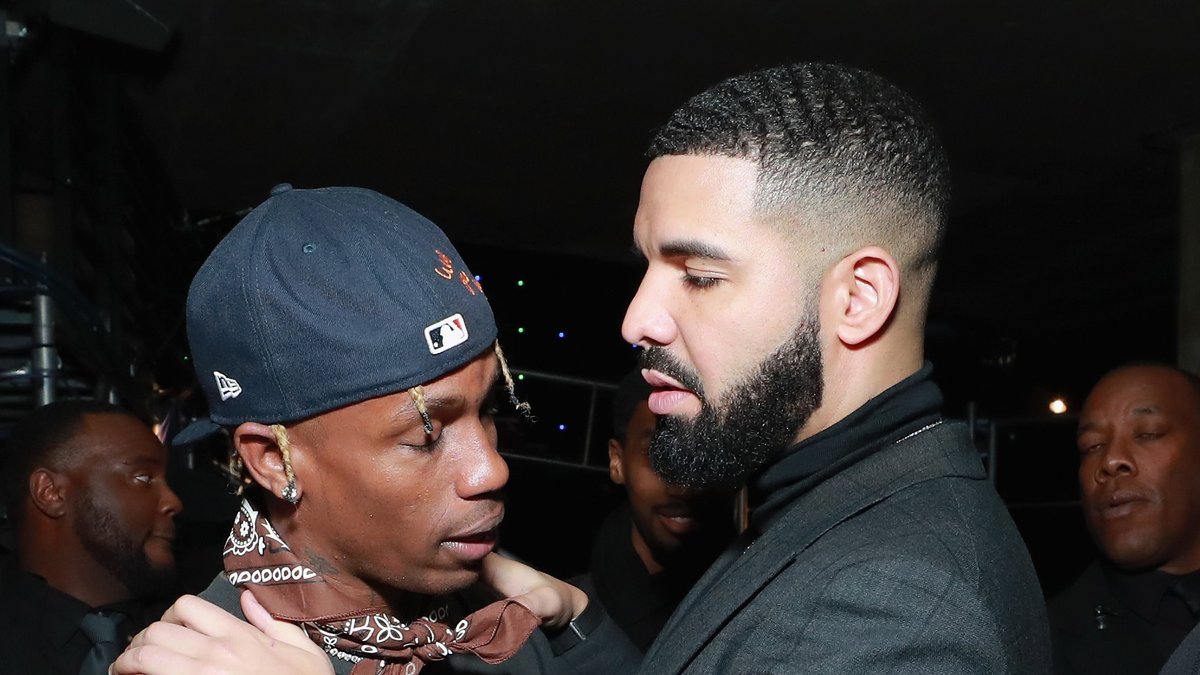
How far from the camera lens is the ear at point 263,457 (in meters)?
1.39

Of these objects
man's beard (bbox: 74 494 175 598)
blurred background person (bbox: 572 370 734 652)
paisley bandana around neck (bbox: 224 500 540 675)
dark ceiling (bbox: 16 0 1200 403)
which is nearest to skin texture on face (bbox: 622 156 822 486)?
paisley bandana around neck (bbox: 224 500 540 675)

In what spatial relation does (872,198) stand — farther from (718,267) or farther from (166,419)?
(166,419)

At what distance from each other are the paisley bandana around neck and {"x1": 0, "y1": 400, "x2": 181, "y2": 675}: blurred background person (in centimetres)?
171

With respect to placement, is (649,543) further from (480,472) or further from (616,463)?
(480,472)

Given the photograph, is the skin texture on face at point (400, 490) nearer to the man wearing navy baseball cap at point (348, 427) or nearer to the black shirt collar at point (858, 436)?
the man wearing navy baseball cap at point (348, 427)

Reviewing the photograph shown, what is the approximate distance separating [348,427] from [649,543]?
1.88m

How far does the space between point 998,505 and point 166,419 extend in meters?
4.03

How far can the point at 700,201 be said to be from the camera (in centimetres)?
141

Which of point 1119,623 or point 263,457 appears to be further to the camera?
point 1119,623

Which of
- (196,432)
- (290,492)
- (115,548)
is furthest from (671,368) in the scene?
(115,548)

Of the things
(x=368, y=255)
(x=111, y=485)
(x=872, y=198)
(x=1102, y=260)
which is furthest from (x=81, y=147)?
(x=1102, y=260)

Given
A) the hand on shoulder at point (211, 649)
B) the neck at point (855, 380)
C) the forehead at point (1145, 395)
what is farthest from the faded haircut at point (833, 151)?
the forehead at point (1145, 395)

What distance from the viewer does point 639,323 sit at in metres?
1.46

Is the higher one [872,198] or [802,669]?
[872,198]
